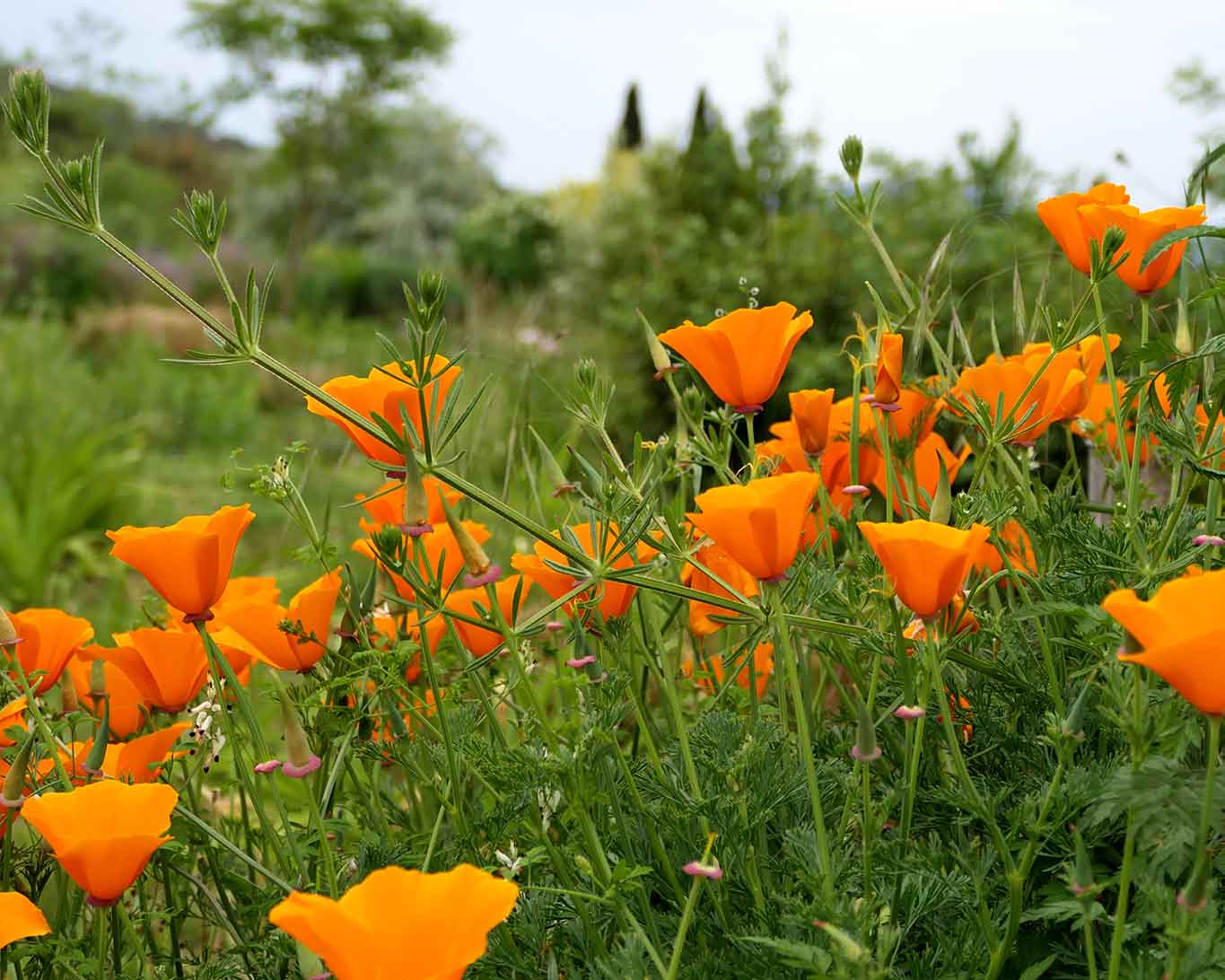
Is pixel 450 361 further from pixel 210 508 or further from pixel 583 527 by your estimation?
pixel 210 508

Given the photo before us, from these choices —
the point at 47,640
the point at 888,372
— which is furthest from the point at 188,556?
the point at 888,372

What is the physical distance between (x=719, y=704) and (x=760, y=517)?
410 millimetres

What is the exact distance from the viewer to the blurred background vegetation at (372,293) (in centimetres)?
429

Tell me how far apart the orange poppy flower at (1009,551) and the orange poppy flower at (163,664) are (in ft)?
2.53

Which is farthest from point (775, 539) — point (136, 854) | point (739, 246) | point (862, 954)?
point (739, 246)

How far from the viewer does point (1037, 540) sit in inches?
45.3

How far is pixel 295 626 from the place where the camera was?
1049 mm

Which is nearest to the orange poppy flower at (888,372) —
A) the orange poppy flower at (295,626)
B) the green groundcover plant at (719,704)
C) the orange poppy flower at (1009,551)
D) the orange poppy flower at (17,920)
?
the green groundcover plant at (719,704)

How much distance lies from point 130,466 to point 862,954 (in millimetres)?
5967

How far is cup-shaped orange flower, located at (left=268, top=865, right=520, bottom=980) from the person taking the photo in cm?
62

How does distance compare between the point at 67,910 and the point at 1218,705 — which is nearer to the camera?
the point at 1218,705

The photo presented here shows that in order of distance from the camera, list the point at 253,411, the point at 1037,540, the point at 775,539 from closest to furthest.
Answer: the point at 775,539 < the point at 1037,540 < the point at 253,411

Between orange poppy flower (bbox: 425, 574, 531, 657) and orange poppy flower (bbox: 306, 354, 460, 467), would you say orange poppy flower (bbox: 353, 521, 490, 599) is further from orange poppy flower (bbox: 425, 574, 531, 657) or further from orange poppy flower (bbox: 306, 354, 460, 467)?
orange poppy flower (bbox: 306, 354, 460, 467)

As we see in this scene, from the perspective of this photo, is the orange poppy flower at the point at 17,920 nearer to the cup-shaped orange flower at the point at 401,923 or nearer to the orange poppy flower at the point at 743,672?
the cup-shaped orange flower at the point at 401,923
